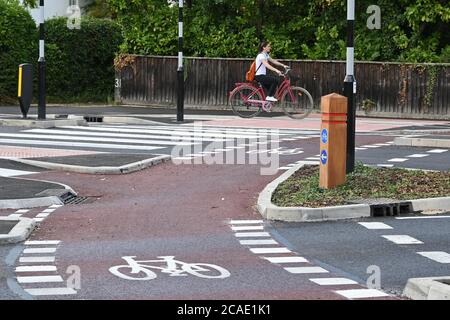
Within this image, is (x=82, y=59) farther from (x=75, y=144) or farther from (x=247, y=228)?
(x=247, y=228)

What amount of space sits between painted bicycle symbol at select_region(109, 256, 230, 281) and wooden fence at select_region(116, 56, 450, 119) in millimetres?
24017

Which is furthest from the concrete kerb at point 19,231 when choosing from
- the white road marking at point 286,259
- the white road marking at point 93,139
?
the white road marking at point 93,139

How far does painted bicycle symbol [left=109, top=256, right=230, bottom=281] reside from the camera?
10079 mm

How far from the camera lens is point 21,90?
92.6ft

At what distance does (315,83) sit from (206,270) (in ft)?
83.8

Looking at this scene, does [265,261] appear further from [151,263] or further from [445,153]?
[445,153]

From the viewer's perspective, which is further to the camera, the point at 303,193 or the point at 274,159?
the point at 274,159

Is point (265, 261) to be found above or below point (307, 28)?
below

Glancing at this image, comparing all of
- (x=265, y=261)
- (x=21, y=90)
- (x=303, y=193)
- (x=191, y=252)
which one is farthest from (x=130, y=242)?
(x=21, y=90)

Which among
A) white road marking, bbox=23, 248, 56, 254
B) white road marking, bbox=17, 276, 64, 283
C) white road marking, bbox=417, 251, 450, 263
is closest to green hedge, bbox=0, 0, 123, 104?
white road marking, bbox=23, 248, 56, 254

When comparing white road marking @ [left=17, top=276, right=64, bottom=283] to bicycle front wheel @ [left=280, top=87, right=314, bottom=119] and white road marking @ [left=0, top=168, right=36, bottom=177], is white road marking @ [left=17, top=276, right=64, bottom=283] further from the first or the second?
bicycle front wheel @ [left=280, top=87, right=314, bottom=119]

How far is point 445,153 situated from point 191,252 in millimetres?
10793

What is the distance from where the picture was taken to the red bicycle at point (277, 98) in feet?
94.6
